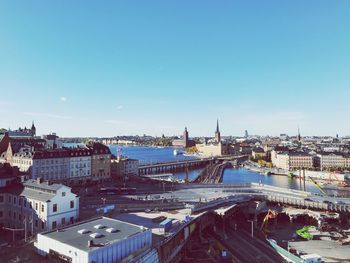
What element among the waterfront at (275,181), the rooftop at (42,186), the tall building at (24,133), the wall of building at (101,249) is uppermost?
the tall building at (24,133)

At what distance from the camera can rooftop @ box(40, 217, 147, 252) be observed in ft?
102

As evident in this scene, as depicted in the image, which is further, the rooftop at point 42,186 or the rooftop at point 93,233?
the rooftop at point 42,186

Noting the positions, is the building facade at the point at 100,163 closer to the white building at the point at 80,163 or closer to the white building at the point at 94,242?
the white building at the point at 80,163

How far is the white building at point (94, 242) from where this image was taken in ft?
96.4

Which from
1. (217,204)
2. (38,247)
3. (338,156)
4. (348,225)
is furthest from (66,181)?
(338,156)

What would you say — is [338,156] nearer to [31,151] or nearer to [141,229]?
[31,151]

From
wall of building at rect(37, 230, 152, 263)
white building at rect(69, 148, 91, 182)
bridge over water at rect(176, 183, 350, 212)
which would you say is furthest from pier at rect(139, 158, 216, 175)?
wall of building at rect(37, 230, 152, 263)

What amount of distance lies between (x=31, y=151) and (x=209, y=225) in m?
52.1

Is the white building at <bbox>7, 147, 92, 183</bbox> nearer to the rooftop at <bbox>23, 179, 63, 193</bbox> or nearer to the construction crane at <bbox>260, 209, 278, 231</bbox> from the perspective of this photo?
the rooftop at <bbox>23, 179, 63, 193</bbox>

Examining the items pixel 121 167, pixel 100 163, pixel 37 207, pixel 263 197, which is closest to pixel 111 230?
pixel 37 207

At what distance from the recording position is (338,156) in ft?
554

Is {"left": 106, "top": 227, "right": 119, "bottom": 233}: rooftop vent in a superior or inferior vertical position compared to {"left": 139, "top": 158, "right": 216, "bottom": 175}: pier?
superior

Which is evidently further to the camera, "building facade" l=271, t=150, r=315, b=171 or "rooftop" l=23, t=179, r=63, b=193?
"building facade" l=271, t=150, r=315, b=171

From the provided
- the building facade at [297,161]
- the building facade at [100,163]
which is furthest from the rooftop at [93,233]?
the building facade at [297,161]
